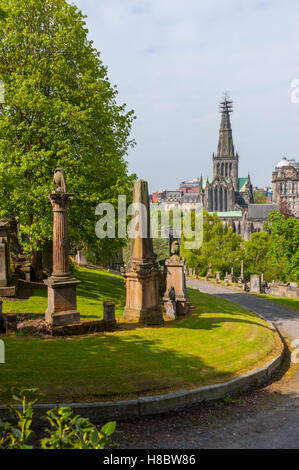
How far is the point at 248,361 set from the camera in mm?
10125

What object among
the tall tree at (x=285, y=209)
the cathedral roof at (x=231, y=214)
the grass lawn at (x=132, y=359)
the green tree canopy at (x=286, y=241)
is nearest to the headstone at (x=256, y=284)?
the green tree canopy at (x=286, y=241)

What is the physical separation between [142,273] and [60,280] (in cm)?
308

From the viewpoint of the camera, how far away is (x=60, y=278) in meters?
11.1

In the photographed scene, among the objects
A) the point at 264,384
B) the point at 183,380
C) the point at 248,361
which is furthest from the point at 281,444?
the point at 248,361

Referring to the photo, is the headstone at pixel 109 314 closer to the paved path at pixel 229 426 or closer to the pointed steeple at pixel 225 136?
the paved path at pixel 229 426

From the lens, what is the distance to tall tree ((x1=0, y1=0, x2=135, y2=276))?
14516 mm

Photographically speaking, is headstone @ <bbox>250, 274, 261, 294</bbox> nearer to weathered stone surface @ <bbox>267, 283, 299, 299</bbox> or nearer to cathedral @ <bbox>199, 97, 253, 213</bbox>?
weathered stone surface @ <bbox>267, 283, 299, 299</bbox>

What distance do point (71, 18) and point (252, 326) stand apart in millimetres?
16461

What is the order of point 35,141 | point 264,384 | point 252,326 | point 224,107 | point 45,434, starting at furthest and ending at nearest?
1. point 224,107
2. point 35,141
3. point 252,326
4. point 264,384
5. point 45,434

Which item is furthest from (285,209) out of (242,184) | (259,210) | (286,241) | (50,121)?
(50,121)

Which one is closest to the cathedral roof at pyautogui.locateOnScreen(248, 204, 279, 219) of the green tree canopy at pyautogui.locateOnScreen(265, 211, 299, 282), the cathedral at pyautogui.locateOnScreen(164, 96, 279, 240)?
the cathedral at pyautogui.locateOnScreen(164, 96, 279, 240)

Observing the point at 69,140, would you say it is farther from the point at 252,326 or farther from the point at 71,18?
the point at 252,326

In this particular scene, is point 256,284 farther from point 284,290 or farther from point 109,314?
point 109,314

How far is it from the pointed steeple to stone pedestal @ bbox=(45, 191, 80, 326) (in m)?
128
